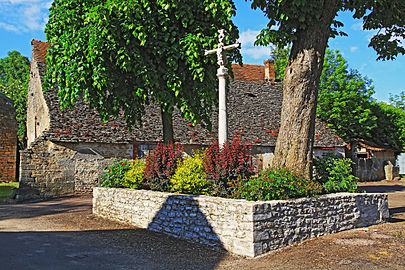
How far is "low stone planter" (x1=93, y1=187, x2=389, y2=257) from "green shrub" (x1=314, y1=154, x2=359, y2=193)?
459 mm

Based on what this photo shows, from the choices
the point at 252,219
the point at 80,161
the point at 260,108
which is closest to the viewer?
the point at 252,219

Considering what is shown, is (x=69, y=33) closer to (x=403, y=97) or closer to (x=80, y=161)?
(x=80, y=161)

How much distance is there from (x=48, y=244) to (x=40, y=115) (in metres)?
12.8

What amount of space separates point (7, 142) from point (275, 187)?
62.3ft

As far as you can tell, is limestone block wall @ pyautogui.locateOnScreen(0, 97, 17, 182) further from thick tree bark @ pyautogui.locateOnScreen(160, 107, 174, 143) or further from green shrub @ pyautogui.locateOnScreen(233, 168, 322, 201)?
green shrub @ pyautogui.locateOnScreen(233, 168, 322, 201)

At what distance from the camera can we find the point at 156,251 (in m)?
6.59

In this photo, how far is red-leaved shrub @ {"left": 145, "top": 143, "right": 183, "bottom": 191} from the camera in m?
8.73

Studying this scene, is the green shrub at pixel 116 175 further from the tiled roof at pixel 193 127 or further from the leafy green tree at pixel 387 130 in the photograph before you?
the leafy green tree at pixel 387 130

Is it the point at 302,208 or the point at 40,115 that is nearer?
the point at 302,208

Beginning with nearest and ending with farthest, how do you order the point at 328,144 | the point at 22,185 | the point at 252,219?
1. the point at 252,219
2. the point at 22,185
3. the point at 328,144

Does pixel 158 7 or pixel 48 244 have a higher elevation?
pixel 158 7

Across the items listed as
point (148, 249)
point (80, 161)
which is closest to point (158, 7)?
point (148, 249)

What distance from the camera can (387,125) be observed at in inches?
1024

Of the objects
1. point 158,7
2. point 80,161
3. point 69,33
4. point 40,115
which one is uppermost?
point 158,7
